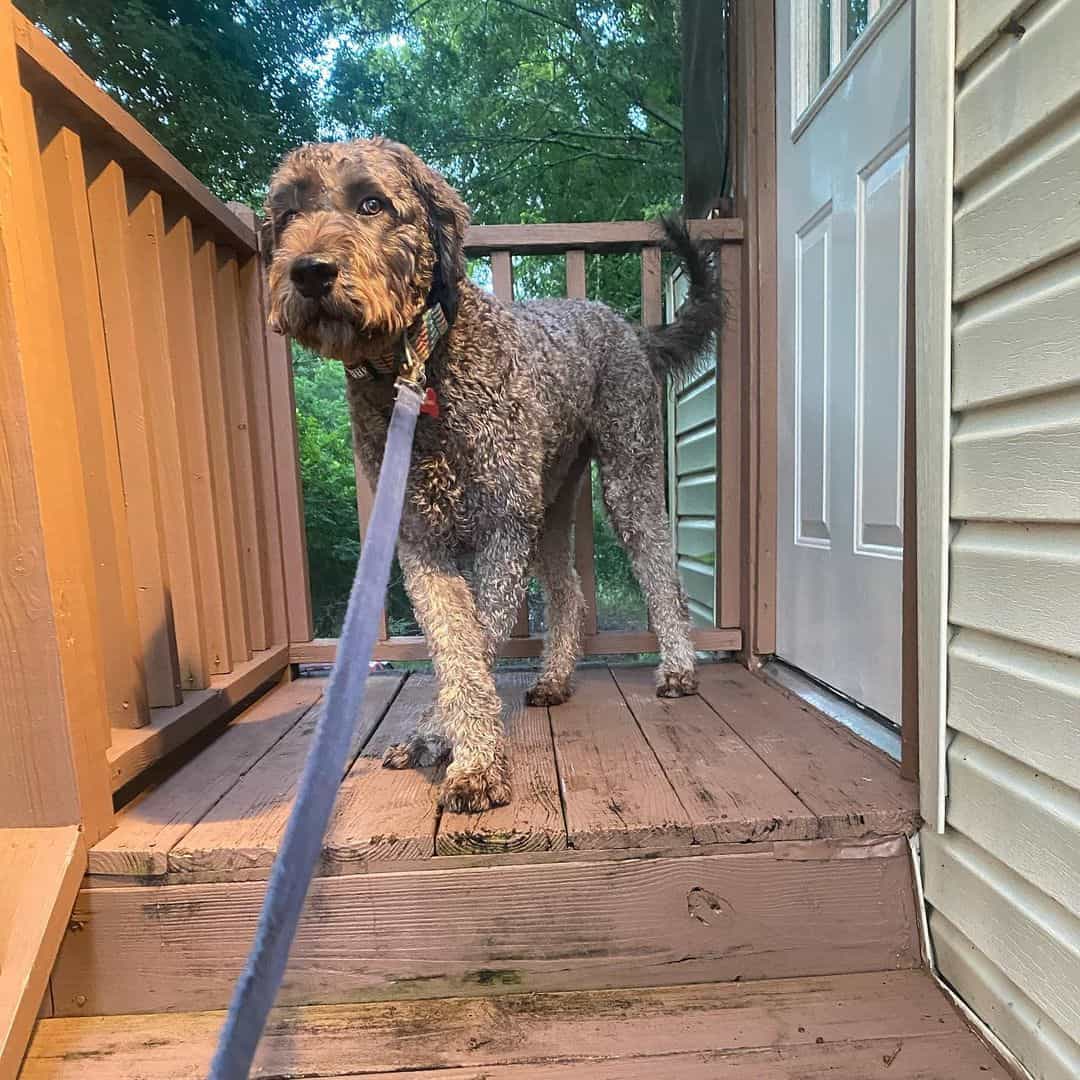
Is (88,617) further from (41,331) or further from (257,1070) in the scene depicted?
(257,1070)

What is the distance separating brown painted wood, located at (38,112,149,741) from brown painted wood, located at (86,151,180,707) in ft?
0.20

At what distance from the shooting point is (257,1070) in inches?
46.3

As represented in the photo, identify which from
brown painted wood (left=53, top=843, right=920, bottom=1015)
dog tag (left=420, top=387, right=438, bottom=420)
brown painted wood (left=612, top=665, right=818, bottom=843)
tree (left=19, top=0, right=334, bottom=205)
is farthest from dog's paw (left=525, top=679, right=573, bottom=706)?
tree (left=19, top=0, right=334, bottom=205)

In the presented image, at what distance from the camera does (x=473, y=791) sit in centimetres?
147

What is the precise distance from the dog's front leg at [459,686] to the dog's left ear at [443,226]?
1.98 ft

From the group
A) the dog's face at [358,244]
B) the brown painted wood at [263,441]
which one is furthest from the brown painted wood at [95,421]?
the brown painted wood at [263,441]

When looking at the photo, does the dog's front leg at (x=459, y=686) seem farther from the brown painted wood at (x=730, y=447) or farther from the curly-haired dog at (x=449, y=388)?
the brown painted wood at (x=730, y=447)

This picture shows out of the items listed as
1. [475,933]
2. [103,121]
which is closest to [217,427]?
[103,121]

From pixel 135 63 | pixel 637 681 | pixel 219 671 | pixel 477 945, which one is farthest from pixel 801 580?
pixel 135 63

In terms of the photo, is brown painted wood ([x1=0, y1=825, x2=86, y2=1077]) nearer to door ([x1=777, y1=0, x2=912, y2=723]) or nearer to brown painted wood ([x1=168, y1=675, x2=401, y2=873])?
brown painted wood ([x1=168, y1=675, x2=401, y2=873])

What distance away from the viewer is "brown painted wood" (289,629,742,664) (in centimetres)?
267

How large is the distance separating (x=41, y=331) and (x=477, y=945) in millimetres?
1402

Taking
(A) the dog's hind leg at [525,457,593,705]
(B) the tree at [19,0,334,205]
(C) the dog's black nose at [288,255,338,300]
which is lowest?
(A) the dog's hind leg at [525,457,593,705]

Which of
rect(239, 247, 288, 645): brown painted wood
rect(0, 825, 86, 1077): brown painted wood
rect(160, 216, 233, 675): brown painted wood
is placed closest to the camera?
rect(0, 825, 86, 1077): brown painted wood
